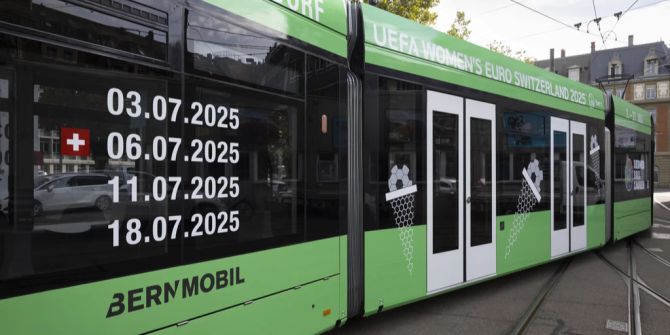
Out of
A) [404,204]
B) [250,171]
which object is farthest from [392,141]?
[250,171]

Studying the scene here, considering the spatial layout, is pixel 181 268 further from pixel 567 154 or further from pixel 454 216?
pixel 567 154

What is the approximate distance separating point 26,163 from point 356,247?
2.76 meters

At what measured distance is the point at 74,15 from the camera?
2.33 metres

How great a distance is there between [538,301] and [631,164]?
621 cm

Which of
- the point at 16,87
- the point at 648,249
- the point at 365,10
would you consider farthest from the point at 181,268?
the point at 648,249

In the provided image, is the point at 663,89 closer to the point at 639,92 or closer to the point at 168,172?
the point at 639,92

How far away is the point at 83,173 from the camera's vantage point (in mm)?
2340

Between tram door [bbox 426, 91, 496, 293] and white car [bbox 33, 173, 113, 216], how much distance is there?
335 cm

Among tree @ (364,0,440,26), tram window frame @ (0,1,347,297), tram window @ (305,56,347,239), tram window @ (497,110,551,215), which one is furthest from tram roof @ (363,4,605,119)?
tree @ (364,0,440,26)

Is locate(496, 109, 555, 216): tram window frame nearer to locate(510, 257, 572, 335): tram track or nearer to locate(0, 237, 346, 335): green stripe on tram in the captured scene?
locate(510, 257, 572, 335): tram track

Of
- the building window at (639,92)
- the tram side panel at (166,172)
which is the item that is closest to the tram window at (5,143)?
the tram side panel at (166,172)

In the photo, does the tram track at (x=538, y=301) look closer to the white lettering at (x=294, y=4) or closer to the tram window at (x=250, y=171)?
the tram window at (x=250, y=171)

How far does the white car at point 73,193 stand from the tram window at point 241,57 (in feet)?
2.85

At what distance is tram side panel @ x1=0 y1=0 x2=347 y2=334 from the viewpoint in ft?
7.13
